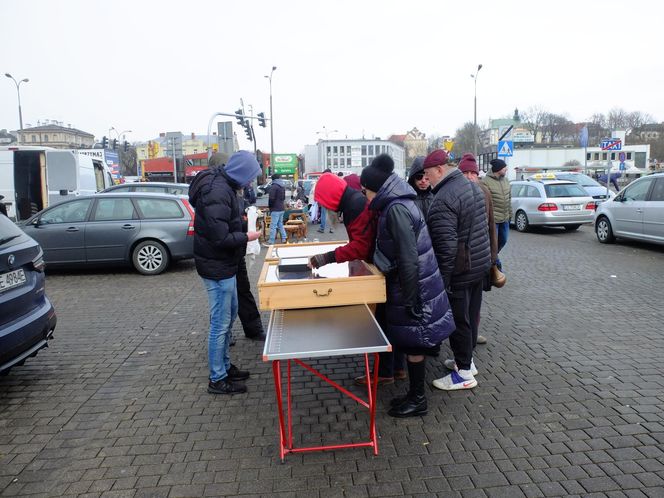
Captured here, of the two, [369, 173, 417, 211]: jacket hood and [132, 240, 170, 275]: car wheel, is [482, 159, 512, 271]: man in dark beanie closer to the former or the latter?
[369, 173, 417, 211]: jacket hood

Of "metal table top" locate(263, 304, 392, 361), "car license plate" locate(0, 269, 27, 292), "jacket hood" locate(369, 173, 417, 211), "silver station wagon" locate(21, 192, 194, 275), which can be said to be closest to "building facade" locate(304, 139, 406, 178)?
"silver station wagon" locate(21, 192, 194, 275)

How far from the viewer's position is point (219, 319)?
4.41 meters

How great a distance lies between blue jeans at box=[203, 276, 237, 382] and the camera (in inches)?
173

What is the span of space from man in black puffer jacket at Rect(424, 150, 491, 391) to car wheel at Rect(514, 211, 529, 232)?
12.5 meters

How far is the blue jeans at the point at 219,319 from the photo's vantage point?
4.39 meters

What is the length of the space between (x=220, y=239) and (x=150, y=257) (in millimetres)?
6377

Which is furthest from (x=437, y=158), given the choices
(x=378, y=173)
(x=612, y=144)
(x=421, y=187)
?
(x=612, y=144)

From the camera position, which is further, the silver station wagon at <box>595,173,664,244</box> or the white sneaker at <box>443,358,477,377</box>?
the silver station wagon at <box>595,173,664,244</box>

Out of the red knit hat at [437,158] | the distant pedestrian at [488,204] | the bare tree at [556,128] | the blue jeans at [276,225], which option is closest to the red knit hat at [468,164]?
the distant pedestrian at [488,204]

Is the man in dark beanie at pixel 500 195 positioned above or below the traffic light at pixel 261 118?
below

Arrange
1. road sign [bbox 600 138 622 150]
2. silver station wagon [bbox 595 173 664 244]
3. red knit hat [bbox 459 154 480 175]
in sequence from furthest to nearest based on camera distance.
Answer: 1. road sign [bbox 600 138 622 150]
2. silver station wagon [bbox 595 173 664 244]
3. red knit hat [bbox 459 154 480 175]

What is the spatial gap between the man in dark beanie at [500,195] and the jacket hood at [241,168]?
4.29m

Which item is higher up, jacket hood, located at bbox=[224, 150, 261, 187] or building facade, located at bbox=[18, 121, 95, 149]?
building facade, located at bbox=[18, 121, 95, 149]

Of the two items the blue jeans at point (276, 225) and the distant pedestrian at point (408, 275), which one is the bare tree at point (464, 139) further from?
the distant pedestrian at point (408, 275)
